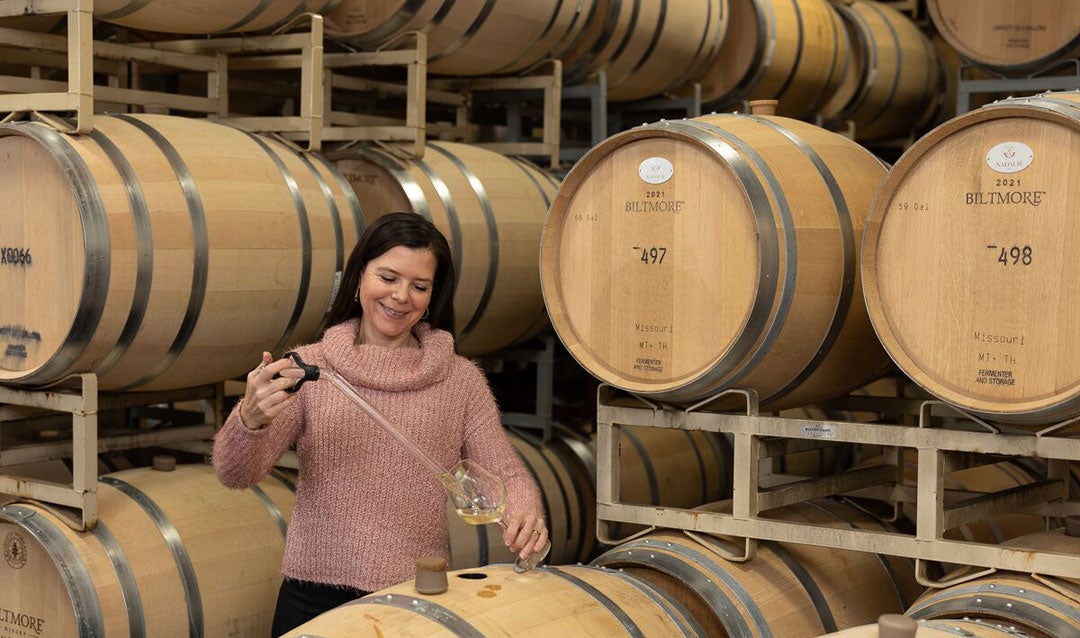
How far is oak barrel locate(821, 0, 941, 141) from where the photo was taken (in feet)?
24.2

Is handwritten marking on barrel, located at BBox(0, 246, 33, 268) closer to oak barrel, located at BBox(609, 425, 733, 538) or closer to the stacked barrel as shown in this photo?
the stacked barrel

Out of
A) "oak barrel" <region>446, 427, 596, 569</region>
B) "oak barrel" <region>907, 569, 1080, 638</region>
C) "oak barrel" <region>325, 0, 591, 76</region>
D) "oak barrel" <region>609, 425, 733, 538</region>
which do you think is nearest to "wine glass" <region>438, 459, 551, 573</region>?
"oak barrel" <region>907, 569, 1080, 638</region>

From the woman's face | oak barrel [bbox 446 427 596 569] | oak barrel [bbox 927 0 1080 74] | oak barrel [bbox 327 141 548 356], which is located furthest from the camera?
oak barrel [bbox 927 0 1080 74]

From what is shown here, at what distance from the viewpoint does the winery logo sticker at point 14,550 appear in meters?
3.59

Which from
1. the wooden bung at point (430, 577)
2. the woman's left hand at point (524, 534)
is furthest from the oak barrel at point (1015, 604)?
the wooden bung at point (430, 577)

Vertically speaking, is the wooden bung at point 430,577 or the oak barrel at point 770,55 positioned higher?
the oak barrel at point 770,55

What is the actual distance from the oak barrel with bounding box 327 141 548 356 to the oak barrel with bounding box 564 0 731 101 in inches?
33.9

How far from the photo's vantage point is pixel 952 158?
312 cm

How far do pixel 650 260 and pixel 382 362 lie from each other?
0.78 meters

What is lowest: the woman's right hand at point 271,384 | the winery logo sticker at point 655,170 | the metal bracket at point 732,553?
the metal bracket at point 732,553

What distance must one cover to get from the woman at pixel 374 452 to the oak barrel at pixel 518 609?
127mm

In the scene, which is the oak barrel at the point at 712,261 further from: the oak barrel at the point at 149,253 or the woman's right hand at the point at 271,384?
the woman's right hand at the point at 271,384

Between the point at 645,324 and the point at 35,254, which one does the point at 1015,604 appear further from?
the point at 35,254

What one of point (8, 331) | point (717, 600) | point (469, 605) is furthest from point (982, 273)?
point (8, 331)
